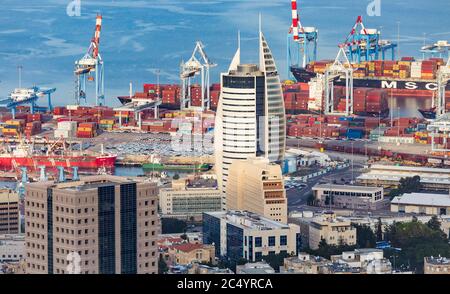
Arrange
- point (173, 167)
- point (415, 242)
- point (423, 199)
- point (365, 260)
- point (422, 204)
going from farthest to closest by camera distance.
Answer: point (173, 167)
point (423, 199)
point (422, 204)
point (415, 242)
point (365, 260)

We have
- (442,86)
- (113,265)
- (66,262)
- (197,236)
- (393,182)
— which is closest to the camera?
(66,262)

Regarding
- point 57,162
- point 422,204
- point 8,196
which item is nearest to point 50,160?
point 57,162

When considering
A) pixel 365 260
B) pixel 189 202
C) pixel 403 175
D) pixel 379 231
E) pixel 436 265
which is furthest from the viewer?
pixel 403 175

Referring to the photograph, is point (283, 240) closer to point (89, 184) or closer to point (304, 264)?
point (304, 264)

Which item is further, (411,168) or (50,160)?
(50,160)

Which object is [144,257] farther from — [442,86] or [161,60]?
[161,60]

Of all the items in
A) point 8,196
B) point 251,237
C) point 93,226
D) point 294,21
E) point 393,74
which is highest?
point 294,21

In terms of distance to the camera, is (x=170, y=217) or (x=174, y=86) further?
(x=174, y=86)
